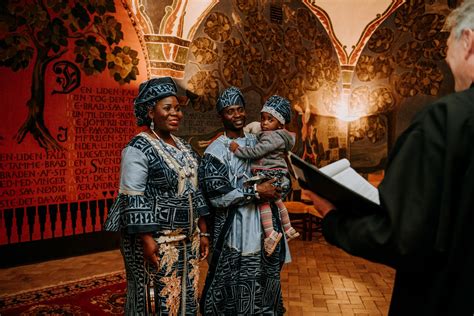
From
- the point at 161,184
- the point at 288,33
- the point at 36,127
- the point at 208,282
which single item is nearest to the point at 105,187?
the point at 36,127

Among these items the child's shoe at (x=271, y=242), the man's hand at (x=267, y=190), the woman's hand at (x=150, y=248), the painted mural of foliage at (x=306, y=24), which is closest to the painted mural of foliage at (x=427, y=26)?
the painted mural of foliage at (x=306, y=24)

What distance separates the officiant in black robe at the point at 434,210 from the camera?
112 centimetres

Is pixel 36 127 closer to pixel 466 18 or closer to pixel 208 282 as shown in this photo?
pixel 208 282

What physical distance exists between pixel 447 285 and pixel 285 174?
2.29 m

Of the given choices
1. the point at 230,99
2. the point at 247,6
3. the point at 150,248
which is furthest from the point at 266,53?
the point at 150,248

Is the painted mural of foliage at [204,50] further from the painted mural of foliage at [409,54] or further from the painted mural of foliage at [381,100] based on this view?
the painted mural of foliage at [381,100]

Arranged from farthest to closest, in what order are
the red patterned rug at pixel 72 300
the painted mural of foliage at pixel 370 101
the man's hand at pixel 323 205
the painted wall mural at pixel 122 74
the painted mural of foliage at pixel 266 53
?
the painted mural of foliage at pixel 370 101 < the painted mural of foliage at pixel 266 53 < the painted wall mural at pixel 122 74 < the red patterned rug at pixel 72 300 < the man's hand at pixel 323 205

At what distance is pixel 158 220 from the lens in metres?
2.52

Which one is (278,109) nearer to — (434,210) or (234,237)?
(234,237)

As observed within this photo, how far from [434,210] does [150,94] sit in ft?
6.41

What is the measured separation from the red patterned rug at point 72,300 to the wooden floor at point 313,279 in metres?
0.28

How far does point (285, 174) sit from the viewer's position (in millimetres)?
3459

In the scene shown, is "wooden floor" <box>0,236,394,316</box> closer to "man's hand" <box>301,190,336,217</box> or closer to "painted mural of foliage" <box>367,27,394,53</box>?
"man's hand" <box>301,190,336,217</box>

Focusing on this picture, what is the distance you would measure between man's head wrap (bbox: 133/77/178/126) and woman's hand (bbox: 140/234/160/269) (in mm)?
781
